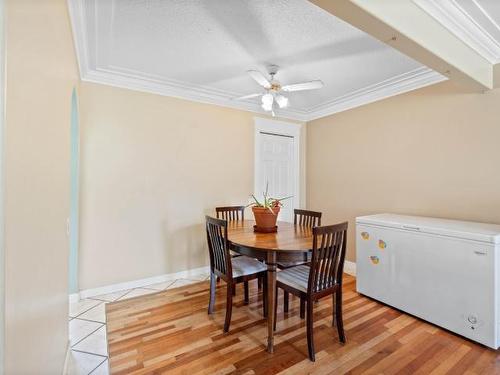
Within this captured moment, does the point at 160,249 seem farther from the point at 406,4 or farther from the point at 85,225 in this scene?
the point at 406,4

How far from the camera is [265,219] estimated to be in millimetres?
2498

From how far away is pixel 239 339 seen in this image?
208cm

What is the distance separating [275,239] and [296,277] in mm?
350

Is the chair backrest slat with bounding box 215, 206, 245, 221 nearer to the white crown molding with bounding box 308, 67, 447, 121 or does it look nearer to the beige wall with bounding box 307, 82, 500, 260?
the beige wall with bounding box 307, 82, 500, 260

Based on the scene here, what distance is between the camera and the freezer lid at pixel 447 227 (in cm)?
198

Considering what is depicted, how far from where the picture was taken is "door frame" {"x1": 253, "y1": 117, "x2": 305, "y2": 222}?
3.94 metres

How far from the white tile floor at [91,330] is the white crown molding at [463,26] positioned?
3270mm

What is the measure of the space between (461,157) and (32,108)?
3350 millimetres

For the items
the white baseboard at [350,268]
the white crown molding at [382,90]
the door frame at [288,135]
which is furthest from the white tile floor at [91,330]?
the white crown molding at [382,90]

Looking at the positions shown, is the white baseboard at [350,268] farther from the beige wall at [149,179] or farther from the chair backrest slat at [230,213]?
the beige wall at [149,179]

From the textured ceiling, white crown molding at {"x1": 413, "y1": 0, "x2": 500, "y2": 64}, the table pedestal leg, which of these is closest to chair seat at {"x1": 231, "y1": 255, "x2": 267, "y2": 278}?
the table pedestal leg

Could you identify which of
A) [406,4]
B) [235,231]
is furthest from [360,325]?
[406,4]

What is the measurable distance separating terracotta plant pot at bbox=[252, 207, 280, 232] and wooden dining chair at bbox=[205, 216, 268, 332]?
0.35 metres

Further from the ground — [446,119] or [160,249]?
[446,119]
